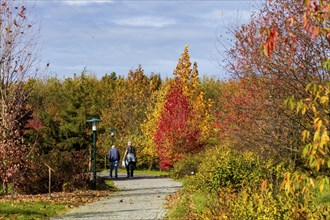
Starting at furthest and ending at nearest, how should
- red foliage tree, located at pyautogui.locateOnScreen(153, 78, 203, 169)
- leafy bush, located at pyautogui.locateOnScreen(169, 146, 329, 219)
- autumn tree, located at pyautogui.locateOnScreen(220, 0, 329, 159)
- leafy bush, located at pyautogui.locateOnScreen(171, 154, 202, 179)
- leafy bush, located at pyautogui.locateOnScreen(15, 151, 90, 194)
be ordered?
red foliage tree, located at pyautogui.locateOnScreen(153, 78, 203, 169) < leafy bush, located at pyautogui.locateOnScreen(171, 154, 202, 179) < leafy bush, located at pyautogui.locateOnScreen(15, 151, 90, 194) < autumn tree, located at pyautogui.locateOnScreen(220, 0, 329, 159) < leafy bush, located at pyautogui.locateOnScreen(169, 146, 329, 219)

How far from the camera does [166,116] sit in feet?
96.4

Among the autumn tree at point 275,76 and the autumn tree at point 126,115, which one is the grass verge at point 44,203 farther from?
the autumn tree at point 126,115

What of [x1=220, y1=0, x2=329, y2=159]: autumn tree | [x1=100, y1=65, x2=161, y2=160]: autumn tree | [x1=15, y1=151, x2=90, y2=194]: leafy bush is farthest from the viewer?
[x1=100, y1=65, x2=161, y2=160]: autumn tree

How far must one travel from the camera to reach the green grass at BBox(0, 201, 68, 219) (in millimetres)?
13146

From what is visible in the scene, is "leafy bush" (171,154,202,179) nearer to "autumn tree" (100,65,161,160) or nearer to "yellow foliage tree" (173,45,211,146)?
"yellow foliage tree" (173,45,211,146)

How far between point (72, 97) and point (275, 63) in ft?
59.9

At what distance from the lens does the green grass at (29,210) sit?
43.1 ft

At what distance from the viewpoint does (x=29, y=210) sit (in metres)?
13.8

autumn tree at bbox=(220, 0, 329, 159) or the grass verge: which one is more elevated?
autumn tree at bbox=(220, 0, 329, 159)

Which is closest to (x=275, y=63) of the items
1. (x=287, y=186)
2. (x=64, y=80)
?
(x=287, y=186)

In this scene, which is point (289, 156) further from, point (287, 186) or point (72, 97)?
point (72, 97)

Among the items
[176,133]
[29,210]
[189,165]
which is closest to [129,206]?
[29,210]

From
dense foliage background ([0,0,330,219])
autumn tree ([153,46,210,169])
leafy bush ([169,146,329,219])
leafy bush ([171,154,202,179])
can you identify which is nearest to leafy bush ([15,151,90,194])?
dense foliage background ([0,0,330,219])

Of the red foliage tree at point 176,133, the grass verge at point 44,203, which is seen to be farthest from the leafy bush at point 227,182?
the red foliage tree at point 176,133
